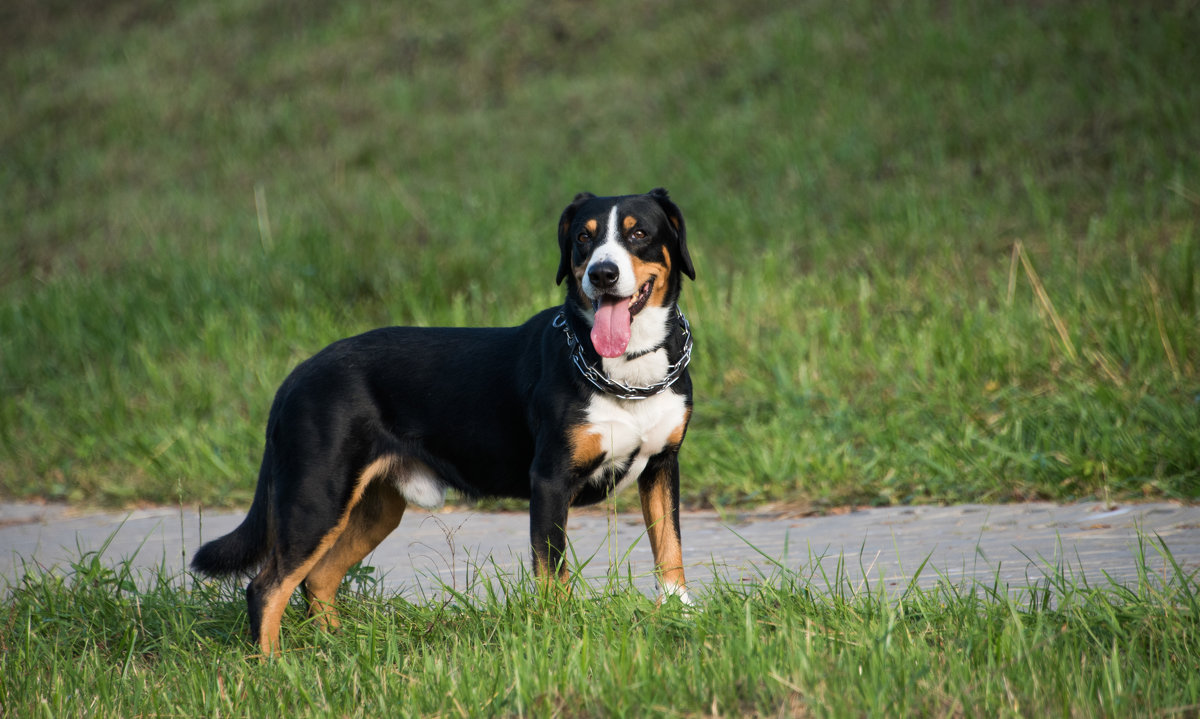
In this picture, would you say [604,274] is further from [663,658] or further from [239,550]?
[239,550]

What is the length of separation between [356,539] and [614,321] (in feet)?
4.33

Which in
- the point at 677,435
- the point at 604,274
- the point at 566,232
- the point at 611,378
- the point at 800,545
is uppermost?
the point at 566,232

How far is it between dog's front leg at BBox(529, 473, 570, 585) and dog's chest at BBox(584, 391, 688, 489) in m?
0.17

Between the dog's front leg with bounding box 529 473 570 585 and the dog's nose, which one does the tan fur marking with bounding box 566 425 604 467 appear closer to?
the dog's front leg with bounding box 529 473 570 585

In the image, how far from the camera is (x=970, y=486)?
5.46 m

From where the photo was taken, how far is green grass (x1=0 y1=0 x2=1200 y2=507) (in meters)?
6.37

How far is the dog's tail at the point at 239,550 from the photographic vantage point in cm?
393

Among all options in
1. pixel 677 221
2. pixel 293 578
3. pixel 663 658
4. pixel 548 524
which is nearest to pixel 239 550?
pixel 293 578

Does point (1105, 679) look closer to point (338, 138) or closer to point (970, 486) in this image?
point (970, 486)

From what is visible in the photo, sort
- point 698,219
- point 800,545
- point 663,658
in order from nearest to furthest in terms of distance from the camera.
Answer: point 663,658
point 800,545
point 698,219

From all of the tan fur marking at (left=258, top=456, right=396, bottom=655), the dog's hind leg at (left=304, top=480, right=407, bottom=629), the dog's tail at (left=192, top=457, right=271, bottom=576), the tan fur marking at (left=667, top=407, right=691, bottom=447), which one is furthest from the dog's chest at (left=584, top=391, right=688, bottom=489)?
the dog's tail at (left=192, top=457, right=271, bottom=576)

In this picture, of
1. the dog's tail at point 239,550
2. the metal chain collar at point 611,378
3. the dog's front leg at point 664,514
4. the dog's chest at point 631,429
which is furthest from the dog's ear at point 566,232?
the dog's tail at point 239,550

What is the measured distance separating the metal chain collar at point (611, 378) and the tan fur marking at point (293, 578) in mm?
807

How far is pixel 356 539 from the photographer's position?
4.12 meters
